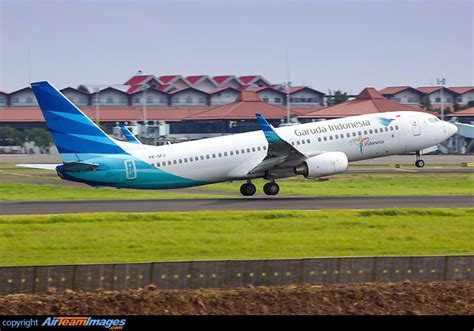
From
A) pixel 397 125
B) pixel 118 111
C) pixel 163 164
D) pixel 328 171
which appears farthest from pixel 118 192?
pixel 118 111

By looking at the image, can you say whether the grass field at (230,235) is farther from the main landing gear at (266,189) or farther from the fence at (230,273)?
the main landing gear at (266,189)

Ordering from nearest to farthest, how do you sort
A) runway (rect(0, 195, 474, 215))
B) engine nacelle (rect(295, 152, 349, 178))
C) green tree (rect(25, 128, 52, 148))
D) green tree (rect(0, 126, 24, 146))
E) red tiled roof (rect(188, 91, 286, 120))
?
runway (rect(0, 195, 474, 215)), engine nacelle (rect(295, 152, 349, 178)), green tree (rect(25, 128, 52, 148)), green tree (rect(0, 126, 24, 146)), red tiled roof (rect(188, 91, 286, 120))

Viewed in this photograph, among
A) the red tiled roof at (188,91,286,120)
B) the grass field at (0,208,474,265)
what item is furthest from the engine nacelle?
the red tiled roof at (188,91,286,120)

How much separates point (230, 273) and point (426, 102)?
132 metres

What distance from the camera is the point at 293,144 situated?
47.9 metres

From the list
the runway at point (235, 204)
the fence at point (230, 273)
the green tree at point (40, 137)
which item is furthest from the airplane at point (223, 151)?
the green tree at point (40, 137)

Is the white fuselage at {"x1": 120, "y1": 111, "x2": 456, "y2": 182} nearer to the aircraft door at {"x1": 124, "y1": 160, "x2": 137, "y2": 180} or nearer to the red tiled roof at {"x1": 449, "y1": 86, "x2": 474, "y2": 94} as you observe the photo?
the aircraft door at {"x1": 124, "y1": 160, "x2": 137, "y2": 180}

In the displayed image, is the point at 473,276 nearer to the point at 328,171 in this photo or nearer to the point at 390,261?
the point at 390,261

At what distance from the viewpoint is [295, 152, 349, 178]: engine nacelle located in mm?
46469

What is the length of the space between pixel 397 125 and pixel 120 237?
76.6ft

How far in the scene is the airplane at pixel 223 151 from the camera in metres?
44.2

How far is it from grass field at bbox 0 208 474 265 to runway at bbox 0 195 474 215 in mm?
3404

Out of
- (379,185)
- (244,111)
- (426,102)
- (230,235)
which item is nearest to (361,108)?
(244,111)

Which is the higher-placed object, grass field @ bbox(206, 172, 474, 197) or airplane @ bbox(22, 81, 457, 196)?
airplane @ bbox(22, 81, 457, 196)
